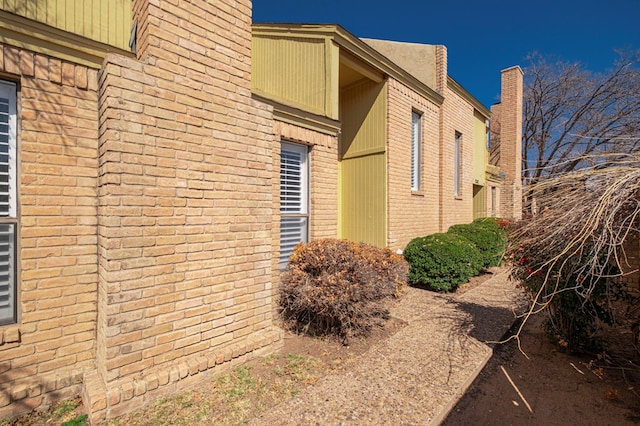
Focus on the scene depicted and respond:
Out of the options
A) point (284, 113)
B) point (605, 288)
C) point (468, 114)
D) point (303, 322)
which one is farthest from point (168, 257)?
point (468, 114)

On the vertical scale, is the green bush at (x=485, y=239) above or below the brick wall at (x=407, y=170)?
below

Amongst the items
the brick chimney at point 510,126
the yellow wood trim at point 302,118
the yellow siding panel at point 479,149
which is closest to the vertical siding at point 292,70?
the yellow wood trim at point 302,118

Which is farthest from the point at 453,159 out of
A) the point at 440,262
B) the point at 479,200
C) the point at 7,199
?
the point at 7,199

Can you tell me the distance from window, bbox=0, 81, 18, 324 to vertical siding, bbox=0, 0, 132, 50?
2.30ft

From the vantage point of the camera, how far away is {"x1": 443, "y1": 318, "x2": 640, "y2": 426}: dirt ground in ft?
9.35

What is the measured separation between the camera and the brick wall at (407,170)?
23.6 ft

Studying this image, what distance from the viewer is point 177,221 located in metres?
3.16

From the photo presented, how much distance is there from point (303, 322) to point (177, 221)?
7.94 feet

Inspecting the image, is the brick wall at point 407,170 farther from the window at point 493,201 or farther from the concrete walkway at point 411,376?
the window at point 493,201

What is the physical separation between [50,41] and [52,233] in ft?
5.71

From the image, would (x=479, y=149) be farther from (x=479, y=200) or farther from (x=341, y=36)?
(x=341, y=36)

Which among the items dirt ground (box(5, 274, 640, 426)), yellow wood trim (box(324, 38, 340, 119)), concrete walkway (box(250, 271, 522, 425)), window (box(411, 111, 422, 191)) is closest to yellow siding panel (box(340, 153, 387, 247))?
window (box(411, 111, 422, 191))

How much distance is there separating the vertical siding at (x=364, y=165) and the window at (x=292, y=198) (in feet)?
6.99

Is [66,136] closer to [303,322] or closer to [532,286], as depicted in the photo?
[303,322]
